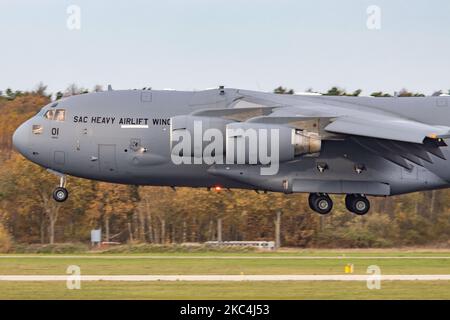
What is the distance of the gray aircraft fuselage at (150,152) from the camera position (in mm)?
→ 28766

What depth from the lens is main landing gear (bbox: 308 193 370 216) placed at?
98.7ft

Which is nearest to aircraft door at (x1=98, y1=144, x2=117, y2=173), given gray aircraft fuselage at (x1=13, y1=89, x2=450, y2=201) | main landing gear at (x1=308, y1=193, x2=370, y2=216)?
gray aircraft fuselage at (x1=13, y1=89, x2=450, y2=201)

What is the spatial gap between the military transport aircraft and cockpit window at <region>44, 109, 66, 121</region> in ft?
0.12

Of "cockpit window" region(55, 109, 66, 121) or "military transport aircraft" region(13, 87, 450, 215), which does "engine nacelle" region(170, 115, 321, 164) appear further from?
"cockpit window" region(55, 109, 66, 121)

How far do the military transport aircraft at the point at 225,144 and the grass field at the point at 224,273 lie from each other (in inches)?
88.1

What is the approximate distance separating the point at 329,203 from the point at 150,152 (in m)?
5.53

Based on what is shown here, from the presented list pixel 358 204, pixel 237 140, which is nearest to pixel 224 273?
pixel 237 140

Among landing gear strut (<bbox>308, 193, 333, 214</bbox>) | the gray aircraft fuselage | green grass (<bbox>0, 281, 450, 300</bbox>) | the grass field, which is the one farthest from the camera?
landing gear strut (<bbox>308, 193, 333, 214</bbox>)

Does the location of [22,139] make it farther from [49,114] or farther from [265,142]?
[265,142]

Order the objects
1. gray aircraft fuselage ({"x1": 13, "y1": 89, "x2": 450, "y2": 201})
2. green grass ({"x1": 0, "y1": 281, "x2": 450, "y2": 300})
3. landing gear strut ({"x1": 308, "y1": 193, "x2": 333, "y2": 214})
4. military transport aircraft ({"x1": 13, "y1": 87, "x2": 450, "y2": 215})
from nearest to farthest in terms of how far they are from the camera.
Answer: green grass ({"x1": 0, "y1": 281, "x2": 450, "y2": 300})
military transport aircraft ({"x1": 13, "y1": 87, "x2": 450, "y2": 215})
gray aircraft fuselage ({"x1": 13, "y1": 89, "x2": 450, "y2": 201})
landing gear strut ({"x1": 308, "y1": 193, "x2": 333, "y2": 214})

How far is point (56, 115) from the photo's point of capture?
2948 centimetres

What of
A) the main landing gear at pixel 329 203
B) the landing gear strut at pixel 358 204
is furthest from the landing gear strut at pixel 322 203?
the landing gear strut at pixel 358 204

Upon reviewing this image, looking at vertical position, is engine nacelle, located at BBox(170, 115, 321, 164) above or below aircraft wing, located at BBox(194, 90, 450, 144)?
below
